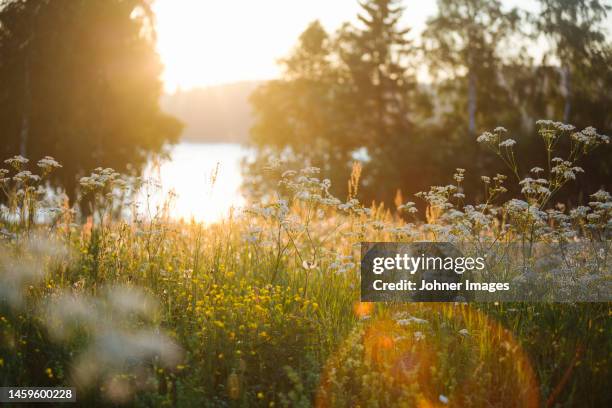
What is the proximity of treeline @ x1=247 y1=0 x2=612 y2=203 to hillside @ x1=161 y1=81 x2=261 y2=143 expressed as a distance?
7436 centimetres

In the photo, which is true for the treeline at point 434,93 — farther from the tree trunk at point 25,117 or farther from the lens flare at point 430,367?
the lens flare at point 430,367

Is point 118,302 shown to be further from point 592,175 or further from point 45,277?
point 592,175

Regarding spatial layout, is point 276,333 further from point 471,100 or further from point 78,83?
point 471,100

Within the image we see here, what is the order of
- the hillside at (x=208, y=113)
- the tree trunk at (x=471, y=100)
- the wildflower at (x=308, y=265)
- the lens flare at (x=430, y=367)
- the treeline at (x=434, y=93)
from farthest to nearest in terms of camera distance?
the hillside at (x=208, y=113) < the tree trunk at (x=471, y=100) < the treeline at (x=434, y=93) < the wildflower at (x=308, y=265) < the lens flare at (x=430, y=367)

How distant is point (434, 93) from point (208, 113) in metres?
88.1

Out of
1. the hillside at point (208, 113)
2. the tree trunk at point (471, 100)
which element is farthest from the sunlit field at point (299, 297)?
the hillside at point (208, 113)

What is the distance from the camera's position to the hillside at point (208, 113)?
11269 cm

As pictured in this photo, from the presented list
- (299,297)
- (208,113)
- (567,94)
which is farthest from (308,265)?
(208,113)

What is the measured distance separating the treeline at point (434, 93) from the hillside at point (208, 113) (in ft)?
244

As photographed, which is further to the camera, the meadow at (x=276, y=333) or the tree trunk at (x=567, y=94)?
the tree trunk at (x=567, y=94)

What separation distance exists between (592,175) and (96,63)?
20.2 m

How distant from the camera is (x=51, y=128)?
16406 mm

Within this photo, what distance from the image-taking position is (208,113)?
116688mm

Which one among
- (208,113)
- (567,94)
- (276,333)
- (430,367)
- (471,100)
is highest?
(208,113)
